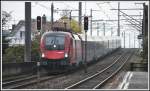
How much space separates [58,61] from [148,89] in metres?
13.1

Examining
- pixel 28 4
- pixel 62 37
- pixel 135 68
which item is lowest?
pixel 135 68

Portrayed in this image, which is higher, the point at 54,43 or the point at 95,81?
the point at 54,43

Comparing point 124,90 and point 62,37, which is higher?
point 62,37

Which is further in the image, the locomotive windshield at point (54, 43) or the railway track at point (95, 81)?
the locomotive windshield at point (54, 43)

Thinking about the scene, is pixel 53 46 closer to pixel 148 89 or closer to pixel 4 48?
pixel 4 48

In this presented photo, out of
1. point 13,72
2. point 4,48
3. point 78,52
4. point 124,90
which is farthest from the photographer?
point 4,48

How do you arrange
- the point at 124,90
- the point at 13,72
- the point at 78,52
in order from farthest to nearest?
the point at 78,52 < the point at 13,72 < the point at 124,90

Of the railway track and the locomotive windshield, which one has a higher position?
the locomotive windshield

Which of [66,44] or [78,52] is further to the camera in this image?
[78,52]

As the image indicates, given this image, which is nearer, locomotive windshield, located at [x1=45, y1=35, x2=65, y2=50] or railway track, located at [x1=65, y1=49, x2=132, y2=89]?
railway track, located at [x1=65, y1=49, x2=132, y2=89]

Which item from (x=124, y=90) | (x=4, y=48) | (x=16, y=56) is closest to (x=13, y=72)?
(x=16, y=56)

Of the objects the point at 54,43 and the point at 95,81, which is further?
the point at 54,43

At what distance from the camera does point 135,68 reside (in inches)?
1481

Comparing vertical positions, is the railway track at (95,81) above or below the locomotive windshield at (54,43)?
below
